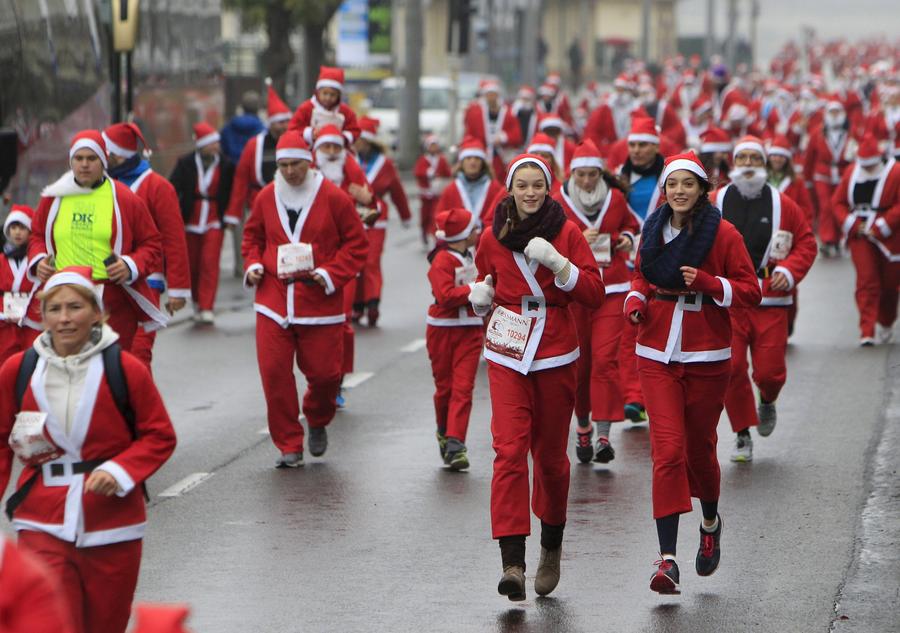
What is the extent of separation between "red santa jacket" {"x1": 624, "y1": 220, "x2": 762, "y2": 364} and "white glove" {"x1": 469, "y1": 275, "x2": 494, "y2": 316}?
0.65 m

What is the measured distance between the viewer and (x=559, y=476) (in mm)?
8203

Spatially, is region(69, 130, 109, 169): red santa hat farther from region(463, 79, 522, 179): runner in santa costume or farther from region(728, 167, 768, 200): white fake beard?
region(463, 79, 522, 179): runner in santa costume

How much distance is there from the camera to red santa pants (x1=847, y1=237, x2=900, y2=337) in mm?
16047

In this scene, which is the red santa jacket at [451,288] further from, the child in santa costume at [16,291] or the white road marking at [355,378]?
the white road marking at [355,378]

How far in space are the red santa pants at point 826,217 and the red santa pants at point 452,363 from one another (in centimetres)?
1239

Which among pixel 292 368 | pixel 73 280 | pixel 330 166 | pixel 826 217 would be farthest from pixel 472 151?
pixel 826 217

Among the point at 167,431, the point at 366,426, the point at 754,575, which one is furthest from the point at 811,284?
the point at 167,431

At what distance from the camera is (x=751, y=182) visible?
11.1m

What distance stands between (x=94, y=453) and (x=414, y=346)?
10.2 meters

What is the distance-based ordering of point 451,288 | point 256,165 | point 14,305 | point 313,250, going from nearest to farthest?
point 451,288 → point 313,250 → point 14,305 → point 256,165

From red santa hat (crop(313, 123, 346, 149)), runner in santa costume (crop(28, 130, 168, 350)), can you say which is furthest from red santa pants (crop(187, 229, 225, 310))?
runner in santa costume (crop(28, 130, 168, 350))

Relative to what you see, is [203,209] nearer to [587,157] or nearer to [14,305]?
[14,305]

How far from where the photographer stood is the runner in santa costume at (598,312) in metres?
11.2

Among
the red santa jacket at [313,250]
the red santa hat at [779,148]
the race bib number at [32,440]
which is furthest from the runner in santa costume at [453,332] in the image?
the red santa hat at [779,148]
